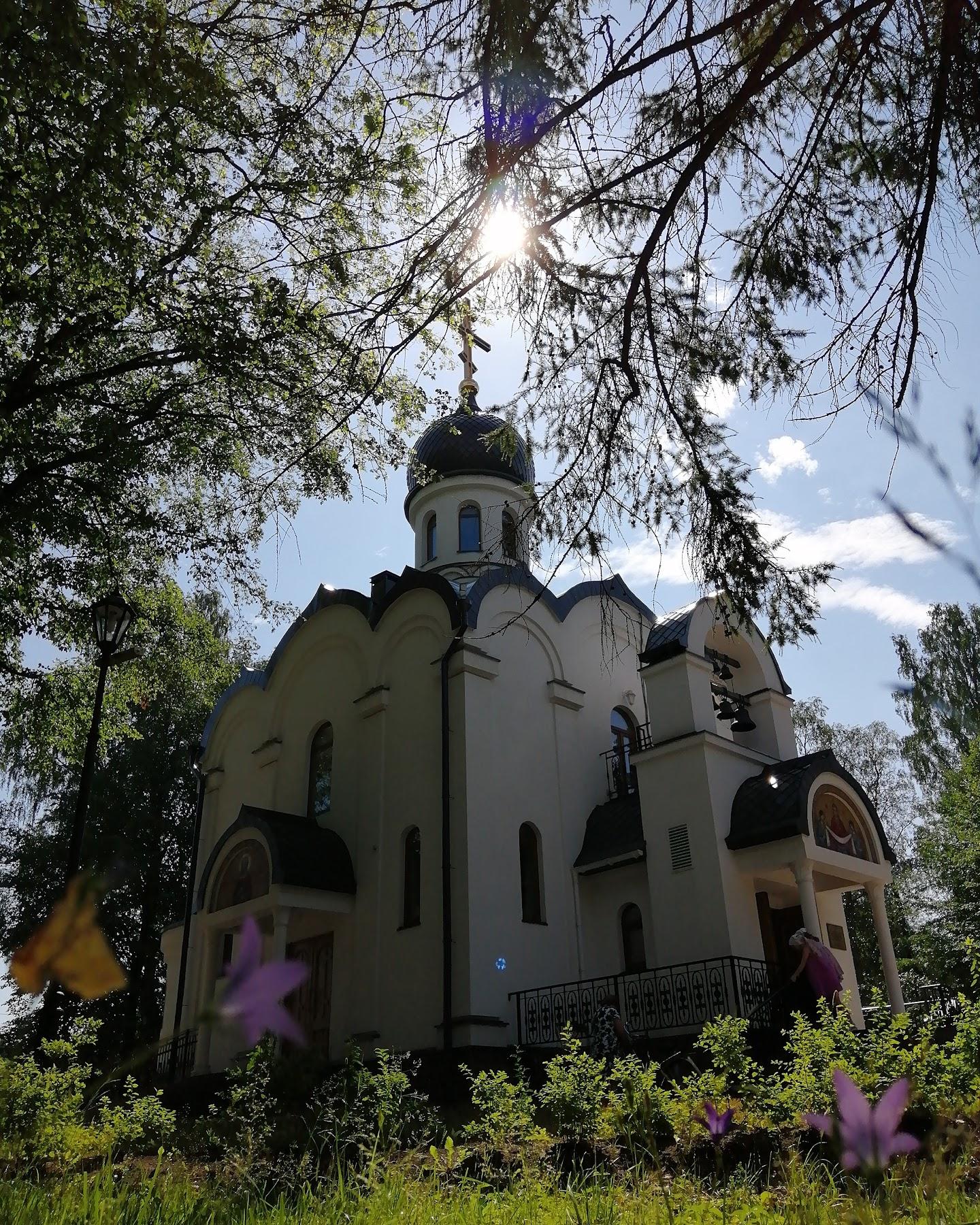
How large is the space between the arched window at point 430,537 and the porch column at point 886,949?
1033 centimetres

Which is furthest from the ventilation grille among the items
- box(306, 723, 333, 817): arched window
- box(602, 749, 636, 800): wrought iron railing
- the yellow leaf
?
the yellow leaf

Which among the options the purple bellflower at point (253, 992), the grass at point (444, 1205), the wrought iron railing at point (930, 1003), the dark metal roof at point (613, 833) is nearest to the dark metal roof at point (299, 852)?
the dark metal roof at point (613, 833)

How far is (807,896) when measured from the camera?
11773mm

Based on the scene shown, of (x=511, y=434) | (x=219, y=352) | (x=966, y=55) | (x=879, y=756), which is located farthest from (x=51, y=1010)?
(x=879, y=756)

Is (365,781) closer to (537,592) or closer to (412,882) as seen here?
(412,882)

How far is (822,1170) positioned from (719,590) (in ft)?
10.5

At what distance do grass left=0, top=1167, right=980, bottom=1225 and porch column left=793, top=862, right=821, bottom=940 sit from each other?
27.7ft

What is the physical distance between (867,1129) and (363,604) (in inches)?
618

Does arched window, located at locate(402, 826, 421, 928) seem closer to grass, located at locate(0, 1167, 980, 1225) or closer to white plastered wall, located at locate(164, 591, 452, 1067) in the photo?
white plastered wall, located at locate(164, 591, 452, 1067)

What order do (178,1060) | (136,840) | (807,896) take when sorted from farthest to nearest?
1. (136,840)
2. (178,1060)
3. (807,896)

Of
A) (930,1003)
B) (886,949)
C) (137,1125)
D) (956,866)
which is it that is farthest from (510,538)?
(956,866)

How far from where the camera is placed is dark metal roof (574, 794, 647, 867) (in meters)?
13.6

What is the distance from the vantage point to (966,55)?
505cm

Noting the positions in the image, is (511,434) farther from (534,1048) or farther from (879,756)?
(879,756)
